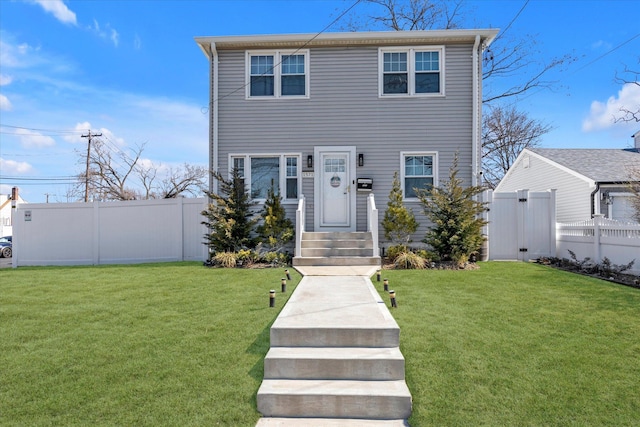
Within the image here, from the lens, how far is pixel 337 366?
327 cm

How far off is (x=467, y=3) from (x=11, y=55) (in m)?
18.3

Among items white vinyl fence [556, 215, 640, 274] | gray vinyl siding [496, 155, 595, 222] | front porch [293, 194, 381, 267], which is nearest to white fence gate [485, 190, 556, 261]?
white vinyl fence [556, 215, 640, 274]

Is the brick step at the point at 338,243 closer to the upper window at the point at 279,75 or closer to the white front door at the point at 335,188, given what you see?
the white front door at the point at 335,188

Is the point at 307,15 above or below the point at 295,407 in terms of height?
above

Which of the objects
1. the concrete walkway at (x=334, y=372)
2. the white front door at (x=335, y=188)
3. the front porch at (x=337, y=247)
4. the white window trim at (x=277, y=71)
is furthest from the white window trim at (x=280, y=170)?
the concrete walkway at (x=334, y=372)

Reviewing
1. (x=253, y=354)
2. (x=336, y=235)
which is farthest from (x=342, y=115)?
(x=253, y=354)

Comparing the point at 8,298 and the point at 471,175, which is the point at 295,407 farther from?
the point at 471,175

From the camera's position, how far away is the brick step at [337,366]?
10.6ft

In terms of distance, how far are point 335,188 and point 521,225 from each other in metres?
4.90

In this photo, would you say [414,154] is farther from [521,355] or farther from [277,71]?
[521,355]

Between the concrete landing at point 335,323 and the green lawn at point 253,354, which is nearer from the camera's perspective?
the green lawn at point 253,354

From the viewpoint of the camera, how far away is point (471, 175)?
9.43m

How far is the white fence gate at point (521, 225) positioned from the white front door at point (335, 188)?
3533 millimetres

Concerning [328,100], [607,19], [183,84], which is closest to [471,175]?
[328,100]
